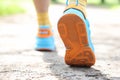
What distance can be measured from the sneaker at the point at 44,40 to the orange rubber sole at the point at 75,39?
80 centimetres

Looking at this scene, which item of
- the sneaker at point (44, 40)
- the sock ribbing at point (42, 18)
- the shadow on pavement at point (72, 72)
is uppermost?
the sock ribbing at point (42, 18)

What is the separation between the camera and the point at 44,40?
2660mm

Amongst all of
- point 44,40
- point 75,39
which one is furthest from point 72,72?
point 44,40

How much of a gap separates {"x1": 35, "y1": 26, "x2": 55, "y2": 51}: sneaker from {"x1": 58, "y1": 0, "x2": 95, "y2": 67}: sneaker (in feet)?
2.62

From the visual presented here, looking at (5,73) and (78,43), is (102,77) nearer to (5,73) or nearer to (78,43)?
(78,43)

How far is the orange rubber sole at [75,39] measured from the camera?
1762 millimetres

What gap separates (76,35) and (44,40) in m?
0.88

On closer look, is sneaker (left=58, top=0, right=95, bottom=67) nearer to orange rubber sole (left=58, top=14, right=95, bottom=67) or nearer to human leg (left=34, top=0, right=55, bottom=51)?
orange rubber sole (left=58, top=14, right=95, bottom=67)

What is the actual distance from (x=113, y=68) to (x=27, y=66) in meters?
0.44

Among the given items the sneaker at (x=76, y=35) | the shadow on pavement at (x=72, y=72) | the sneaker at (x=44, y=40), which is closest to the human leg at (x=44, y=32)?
the sneaker at (x=44, y=40)

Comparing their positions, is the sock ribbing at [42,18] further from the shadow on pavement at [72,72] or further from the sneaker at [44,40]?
the shadow on pavement at [72,72]

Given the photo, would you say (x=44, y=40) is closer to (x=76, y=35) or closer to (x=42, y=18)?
(x=42, y=18)

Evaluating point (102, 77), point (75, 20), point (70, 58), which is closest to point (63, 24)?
point (75, 20)

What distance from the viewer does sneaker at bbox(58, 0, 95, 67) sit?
1762 mm
